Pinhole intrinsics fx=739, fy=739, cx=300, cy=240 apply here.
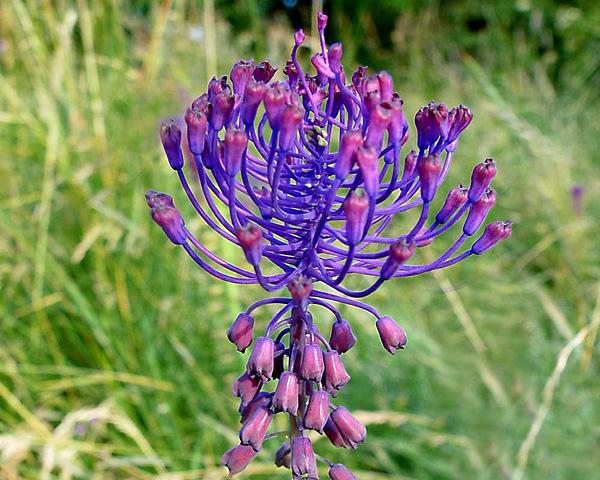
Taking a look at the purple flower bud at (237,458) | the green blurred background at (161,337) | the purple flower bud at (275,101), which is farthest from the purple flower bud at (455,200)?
the green blurred background at (161,337)

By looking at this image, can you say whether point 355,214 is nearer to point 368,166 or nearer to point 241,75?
point 368,166

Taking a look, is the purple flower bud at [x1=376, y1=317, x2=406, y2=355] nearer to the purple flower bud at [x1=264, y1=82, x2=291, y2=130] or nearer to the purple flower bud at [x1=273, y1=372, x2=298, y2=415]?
the purple flower bud at [x1=273, y1=372, x2=298, y2=415]

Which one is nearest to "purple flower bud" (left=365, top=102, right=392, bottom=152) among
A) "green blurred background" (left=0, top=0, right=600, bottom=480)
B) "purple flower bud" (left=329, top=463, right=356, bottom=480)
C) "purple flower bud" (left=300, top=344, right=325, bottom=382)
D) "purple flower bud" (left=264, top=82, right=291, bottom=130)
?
"purple flower bud" (left=264, top=82, right=291, bottom=130)

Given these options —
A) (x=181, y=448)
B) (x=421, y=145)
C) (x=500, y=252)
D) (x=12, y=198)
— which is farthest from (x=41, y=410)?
(x=500, y=252)

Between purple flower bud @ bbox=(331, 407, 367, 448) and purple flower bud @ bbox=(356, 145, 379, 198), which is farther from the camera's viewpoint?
purple flower bud @ bbox=(331, 407, 367, 448)

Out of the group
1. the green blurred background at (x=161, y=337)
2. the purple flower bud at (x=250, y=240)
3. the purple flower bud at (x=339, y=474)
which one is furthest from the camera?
the green blurred background at (x=161, y=337)

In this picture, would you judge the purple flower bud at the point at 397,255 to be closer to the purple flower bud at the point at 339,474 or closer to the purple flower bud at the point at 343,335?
the purple flower bud at the point at 343,335

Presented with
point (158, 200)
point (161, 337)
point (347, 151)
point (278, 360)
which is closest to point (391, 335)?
point (278, 360)
